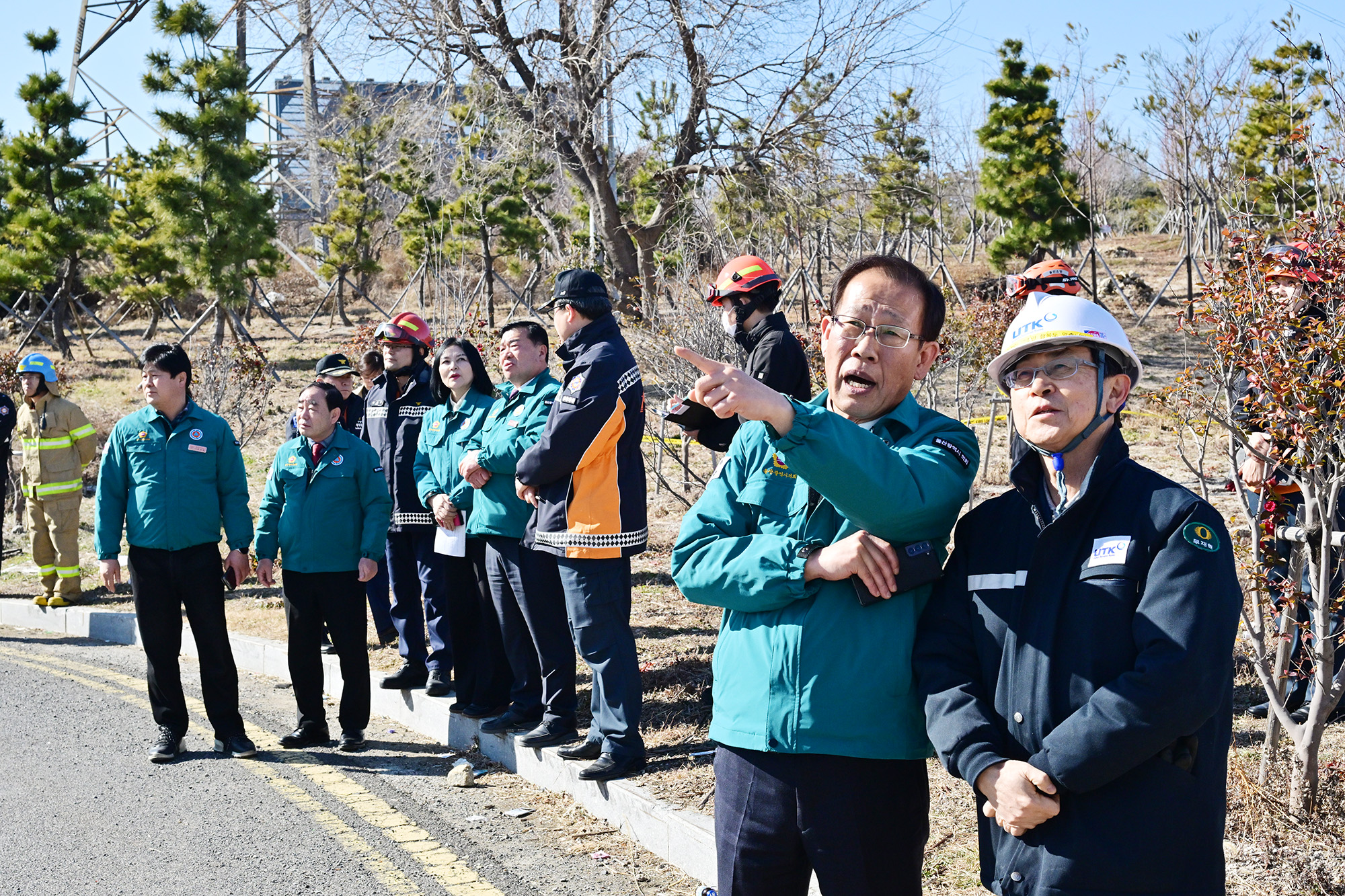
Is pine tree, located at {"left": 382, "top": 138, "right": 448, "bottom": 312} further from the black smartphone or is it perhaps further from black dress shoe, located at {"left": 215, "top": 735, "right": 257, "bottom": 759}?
the black smartphone

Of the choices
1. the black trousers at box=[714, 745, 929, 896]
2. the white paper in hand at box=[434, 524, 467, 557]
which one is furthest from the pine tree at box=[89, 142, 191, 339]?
the black trousers at box=[714, 745, 929, 896]

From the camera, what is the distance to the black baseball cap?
8211 mm

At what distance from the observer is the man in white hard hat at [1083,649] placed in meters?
2.15

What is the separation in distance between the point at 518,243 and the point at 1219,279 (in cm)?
Answer: 2606

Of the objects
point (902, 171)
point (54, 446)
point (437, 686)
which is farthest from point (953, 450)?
point (902, 171)

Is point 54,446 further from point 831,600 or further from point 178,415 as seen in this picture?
point 831,600

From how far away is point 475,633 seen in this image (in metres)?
6.50

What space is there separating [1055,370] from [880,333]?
1.34ft

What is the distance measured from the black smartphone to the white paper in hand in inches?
159

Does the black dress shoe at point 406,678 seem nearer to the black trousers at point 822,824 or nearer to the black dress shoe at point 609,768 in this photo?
the black dress shoe at point 609,768

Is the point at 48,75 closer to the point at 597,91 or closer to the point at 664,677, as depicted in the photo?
the point at 597,91

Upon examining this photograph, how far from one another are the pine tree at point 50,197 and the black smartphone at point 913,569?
28.9 metres

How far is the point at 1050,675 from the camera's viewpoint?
2.28 meters

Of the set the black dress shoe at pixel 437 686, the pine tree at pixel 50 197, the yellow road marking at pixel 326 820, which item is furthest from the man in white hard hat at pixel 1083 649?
the pine tree at pixel 50 197
